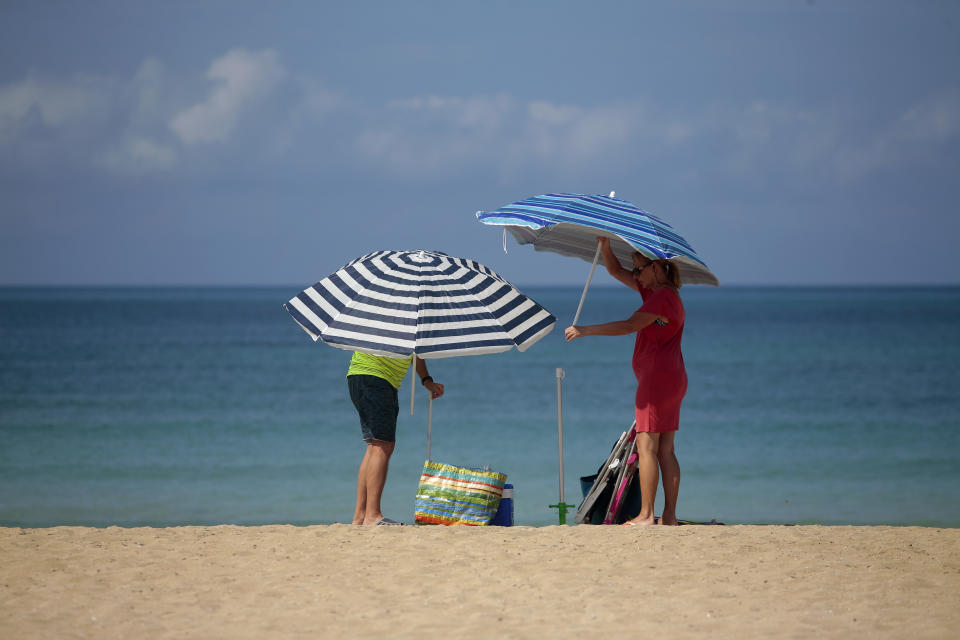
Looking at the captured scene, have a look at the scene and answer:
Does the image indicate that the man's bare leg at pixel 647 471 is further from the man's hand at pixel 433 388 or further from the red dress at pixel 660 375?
the man's hand at pixel 433 388

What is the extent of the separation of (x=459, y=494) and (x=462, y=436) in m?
9.54

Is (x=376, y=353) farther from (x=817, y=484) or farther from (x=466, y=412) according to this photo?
(x=466, y=412)

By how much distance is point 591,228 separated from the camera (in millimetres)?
5156

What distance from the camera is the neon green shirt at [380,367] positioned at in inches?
215

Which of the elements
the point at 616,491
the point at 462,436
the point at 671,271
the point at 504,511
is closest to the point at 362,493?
the point at 504,511

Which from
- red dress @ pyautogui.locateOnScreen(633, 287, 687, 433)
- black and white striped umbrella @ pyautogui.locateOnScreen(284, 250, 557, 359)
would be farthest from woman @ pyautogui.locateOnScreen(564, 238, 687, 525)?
black and white striped umbrella @ pyautogui.locateOnScreen(284, 250, 557, 359)

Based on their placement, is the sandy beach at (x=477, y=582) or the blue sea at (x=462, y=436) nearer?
the sandy beach at (x=477, y=582)

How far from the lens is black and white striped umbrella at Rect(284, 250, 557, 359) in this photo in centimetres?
512

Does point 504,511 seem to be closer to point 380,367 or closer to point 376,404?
point 376,404

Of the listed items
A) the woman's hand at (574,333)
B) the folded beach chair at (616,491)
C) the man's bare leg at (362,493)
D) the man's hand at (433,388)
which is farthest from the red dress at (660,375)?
the man's bare leg at (362,493)

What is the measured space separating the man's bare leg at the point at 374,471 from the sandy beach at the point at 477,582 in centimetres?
18

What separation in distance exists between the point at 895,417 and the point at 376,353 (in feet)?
49.8

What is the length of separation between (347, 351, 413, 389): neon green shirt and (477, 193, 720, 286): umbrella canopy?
0.98 metres

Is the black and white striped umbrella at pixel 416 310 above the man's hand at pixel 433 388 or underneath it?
above
